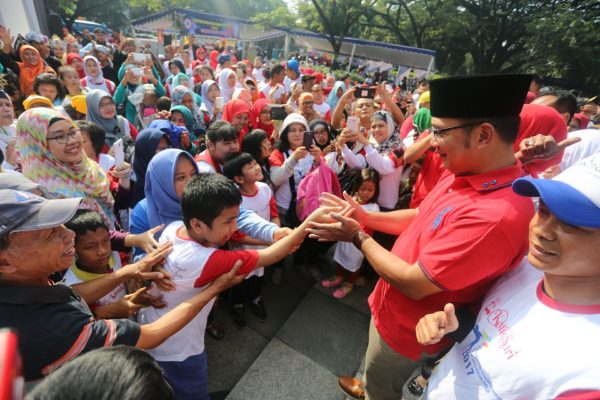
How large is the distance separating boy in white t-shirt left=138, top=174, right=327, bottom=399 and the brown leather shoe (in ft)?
3.55

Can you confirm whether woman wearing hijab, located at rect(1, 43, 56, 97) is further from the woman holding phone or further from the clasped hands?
the clasped hands

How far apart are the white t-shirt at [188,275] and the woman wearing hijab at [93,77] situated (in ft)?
16.4

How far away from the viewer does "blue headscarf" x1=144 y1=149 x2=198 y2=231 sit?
6.72 feet

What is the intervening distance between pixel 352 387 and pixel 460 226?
1773 mm

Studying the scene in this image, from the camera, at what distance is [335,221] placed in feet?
6.40

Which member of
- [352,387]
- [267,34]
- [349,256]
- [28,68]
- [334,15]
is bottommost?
[352,387]

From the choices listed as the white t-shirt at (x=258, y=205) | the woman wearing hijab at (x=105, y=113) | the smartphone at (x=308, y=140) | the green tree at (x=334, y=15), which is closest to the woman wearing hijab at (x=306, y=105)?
the smartphone at (x=308, y=140)

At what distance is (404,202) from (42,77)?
5055 millimetres

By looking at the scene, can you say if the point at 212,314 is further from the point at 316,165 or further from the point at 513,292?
the point at 513,292

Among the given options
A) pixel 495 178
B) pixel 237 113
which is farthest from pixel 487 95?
pixel 237 113

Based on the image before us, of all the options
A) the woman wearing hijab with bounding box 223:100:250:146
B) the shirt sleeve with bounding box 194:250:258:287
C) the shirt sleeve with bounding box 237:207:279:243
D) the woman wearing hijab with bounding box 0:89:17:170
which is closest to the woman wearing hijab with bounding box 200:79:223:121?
the woman wearing hijab with bounding box 223:100:250:146

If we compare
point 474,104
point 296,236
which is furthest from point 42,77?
point 474,104

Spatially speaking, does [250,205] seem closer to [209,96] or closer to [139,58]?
[209,96]

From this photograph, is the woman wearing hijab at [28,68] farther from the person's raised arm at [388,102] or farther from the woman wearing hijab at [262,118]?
the person's raised arm at [388,102]
